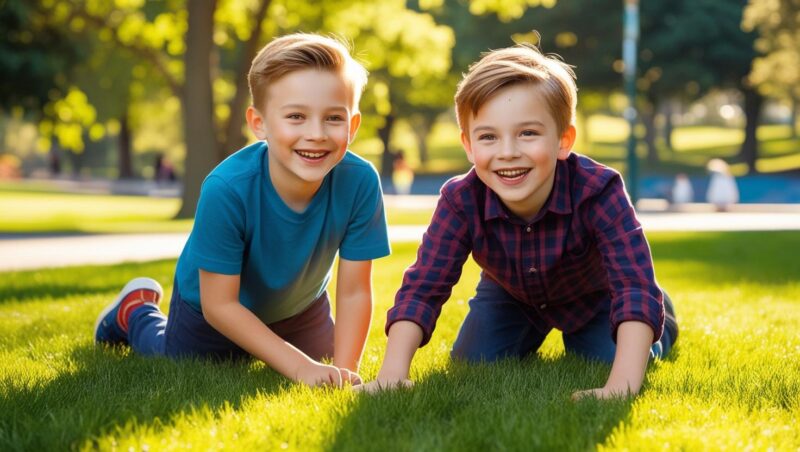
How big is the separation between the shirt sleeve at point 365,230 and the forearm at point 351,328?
0.19 meters

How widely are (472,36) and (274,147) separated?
45.2 m

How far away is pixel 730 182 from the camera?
25781mm

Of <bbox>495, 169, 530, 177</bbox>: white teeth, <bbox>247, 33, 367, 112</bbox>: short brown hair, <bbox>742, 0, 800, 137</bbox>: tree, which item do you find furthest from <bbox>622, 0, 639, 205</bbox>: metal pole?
<bbox>495, 169, 530, 177</bbox>: white teeth

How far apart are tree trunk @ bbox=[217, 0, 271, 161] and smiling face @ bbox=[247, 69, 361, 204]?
17335 millimetres

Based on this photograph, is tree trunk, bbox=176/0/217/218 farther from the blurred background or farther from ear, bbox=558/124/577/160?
ear, bbox=558/124/577/160

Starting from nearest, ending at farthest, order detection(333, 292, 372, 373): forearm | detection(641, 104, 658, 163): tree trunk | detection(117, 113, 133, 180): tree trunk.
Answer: detection(333, 292, 372, 373): forearm
detection(117, 113, 133, 180): tree trunk
detection(641, 104, 658, 163): tree trunk

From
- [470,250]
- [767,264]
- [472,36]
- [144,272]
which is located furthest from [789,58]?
[470,250]

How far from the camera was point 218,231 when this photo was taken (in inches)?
161

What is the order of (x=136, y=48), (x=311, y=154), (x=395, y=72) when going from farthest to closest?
(x=395, y=72), (x=136, y=48), (x=311, y=154)

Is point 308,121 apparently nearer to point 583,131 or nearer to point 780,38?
point 780,38

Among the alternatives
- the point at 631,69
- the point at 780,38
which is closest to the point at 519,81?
the point at 631,69

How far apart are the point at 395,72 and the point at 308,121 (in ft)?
68.8

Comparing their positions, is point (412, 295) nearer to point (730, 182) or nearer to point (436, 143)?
point (730, 182)

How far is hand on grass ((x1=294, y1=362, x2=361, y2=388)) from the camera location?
12.7 feet
